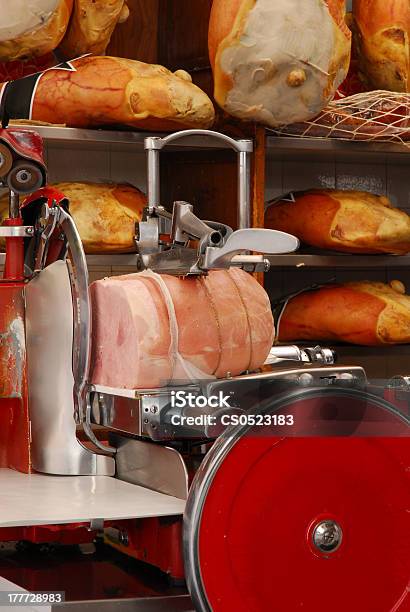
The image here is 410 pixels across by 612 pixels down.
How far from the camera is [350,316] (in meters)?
3.32

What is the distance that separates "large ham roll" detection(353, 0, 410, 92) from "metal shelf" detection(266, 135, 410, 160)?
0.22 metres

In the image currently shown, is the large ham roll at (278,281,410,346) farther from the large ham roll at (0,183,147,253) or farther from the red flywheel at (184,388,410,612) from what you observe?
the red flywheel at (184,388,410,612)

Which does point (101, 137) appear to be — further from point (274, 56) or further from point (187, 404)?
point (187, 404)

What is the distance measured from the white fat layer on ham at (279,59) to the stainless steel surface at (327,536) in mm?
2028

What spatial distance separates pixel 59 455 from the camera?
1564mm

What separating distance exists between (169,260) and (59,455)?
0.35 metres

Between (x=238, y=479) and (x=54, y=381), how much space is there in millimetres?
503

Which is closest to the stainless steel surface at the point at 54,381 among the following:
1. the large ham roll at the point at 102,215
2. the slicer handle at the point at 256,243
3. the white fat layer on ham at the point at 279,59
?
the slicer handle at the point at 256,243

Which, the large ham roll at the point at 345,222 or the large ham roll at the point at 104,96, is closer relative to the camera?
the large ham roll at the point at 104,96

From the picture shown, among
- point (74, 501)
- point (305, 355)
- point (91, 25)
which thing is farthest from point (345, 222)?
point (74, 501)

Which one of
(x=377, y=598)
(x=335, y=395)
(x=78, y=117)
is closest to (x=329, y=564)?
(x=377, y=598)

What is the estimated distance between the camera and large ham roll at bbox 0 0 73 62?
279cm

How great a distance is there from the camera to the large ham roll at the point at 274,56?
2955mm

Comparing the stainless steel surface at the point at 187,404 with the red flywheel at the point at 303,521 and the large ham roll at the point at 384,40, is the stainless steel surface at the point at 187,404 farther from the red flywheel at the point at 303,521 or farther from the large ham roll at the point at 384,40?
the large ham roll at the point at 384,40
